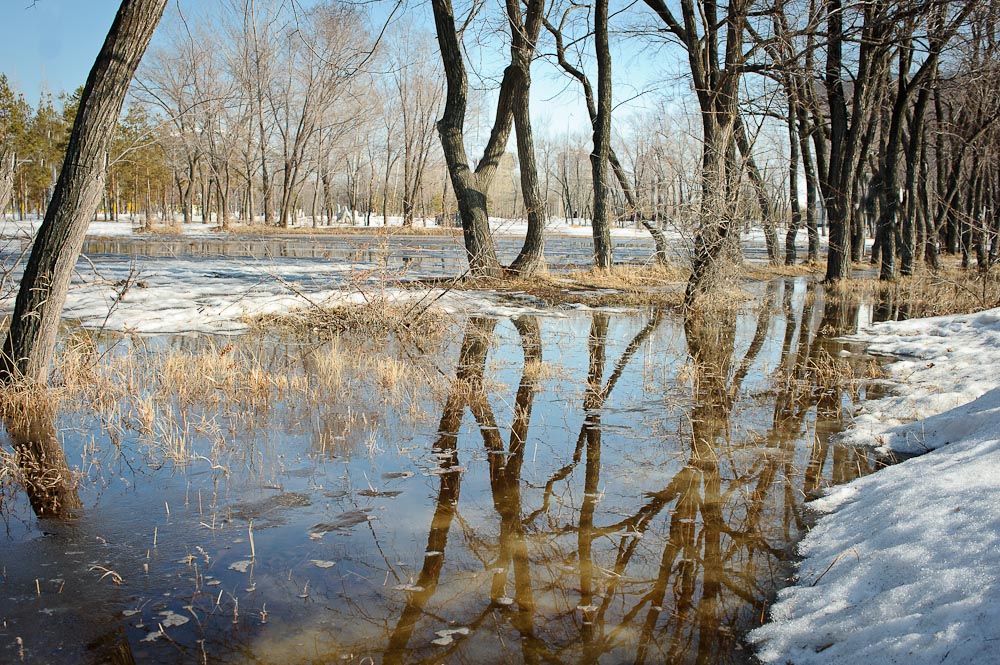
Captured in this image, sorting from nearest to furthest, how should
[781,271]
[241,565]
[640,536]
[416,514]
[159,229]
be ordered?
[241,565]
[640,536]
[416,514]
[781,271]
[159,229]

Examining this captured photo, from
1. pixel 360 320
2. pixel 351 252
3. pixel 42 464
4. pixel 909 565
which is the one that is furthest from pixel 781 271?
pixel 42 464

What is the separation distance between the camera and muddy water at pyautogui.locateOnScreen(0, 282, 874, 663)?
3.04 meters

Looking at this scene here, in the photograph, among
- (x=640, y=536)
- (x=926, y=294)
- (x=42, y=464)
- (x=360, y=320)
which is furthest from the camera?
(x=926, y=294)

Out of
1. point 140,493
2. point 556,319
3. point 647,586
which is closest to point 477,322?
point 556,319

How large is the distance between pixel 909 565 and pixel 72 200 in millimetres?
6518

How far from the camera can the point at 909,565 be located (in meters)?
3.05

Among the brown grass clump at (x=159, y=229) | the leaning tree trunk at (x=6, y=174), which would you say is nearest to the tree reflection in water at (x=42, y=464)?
the leaning tree trunk at (x=6, y=174)

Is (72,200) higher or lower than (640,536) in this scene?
higher

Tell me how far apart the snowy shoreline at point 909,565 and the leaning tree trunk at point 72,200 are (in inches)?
233

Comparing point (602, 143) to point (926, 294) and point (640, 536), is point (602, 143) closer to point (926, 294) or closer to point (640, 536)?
point (926, 294)

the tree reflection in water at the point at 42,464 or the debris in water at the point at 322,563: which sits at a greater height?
the tree reflection in water at the point at 42,464

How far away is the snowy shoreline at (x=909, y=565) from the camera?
2539mm

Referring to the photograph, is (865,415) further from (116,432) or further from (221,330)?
(221,330)

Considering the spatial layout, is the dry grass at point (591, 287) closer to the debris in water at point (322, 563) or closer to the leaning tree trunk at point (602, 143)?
the leaning tree trunk at point (602, 143)
